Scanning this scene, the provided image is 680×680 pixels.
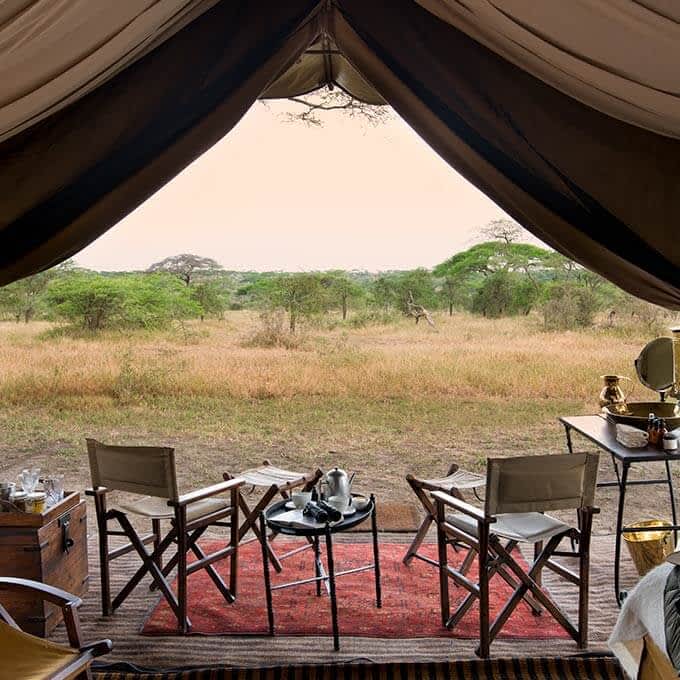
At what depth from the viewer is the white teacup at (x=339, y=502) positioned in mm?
3340

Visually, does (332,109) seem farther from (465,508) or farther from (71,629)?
(71,629)

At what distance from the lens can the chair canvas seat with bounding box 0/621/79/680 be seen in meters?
2.22

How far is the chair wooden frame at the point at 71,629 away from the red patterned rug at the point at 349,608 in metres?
0.92

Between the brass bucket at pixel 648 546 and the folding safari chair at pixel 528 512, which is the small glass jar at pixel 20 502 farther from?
the brass bucket at pixel 648 546

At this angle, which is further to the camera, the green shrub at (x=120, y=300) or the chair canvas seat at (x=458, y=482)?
the green shrub at (x=120, y=300)

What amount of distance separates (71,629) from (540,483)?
1.73 m

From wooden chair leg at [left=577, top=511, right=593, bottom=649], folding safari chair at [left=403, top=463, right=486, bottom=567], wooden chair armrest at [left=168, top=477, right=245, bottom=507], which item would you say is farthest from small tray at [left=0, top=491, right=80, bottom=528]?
wooden chair leg at [left=577, top=511, right=593, bottom=649]

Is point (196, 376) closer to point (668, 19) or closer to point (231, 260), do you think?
point (231, 260)

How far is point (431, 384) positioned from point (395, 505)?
898mm

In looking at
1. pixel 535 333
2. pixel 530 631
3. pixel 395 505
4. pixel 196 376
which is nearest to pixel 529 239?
pixel 535 333

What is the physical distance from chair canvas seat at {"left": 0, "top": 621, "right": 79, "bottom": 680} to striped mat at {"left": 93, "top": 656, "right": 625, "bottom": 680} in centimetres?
55

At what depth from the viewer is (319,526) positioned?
316 centimetres

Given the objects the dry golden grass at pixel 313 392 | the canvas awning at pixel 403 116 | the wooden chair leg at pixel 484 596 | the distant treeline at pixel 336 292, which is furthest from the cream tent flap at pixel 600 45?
the dry golden grass at pixel 313 392

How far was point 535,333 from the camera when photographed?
530cm
